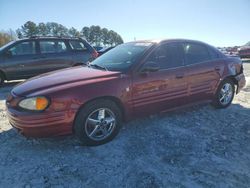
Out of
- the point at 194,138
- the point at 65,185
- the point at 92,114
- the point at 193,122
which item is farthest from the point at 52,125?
the point at 193,122

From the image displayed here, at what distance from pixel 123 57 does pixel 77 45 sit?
204 inches

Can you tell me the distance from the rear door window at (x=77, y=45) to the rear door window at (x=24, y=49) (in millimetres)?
1299

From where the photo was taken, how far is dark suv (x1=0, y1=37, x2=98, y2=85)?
809 cm

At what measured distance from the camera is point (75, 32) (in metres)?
67.2

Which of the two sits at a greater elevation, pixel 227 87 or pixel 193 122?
pixel 227 87

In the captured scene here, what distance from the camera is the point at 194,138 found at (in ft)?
13.1

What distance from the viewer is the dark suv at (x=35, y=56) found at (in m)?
8.09

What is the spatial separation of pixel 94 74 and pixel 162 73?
3.74 ft

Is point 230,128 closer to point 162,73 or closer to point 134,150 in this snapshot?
point 162,73

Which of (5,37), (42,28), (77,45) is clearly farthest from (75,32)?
(77,45)

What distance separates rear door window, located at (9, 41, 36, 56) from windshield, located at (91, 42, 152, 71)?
14.4ft

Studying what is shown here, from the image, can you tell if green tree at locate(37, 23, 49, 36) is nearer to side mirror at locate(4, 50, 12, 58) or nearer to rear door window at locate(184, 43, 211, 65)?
side mirror at locate(4, 50, 12, 58)

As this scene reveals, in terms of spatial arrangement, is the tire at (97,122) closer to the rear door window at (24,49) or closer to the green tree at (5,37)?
the rear door window at (24,49)

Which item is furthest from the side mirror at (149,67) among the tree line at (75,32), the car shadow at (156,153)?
the tree line at (75,32)
